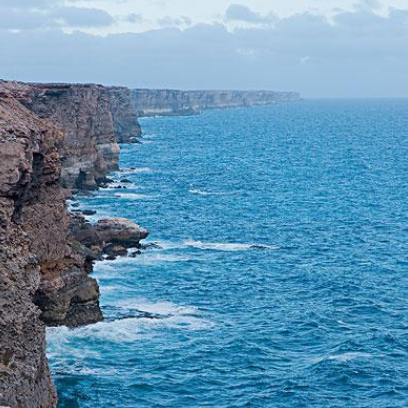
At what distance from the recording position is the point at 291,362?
47.2m

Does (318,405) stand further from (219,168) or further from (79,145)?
(219,168)

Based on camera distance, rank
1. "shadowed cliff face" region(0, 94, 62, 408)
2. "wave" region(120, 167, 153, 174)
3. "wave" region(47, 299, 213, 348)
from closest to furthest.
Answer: "shadowed cliff face" region(0, 94, 62, 408) → "wave" region(47, 299, 213, 348) → "wave" region(120, 167, 153, 174)

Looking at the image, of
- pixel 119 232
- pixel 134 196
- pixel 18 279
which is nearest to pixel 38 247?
pixel 18 279

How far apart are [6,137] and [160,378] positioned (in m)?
18.5

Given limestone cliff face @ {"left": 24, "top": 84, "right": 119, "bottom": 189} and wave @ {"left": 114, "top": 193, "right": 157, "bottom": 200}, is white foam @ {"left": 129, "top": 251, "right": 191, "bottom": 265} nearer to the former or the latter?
limestone cliff face @ {"left": 24, "top": 84, "right": 119, "bottom": 189}

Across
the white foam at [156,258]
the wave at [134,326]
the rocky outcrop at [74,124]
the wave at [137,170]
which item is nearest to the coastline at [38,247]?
the wave at [134,326]

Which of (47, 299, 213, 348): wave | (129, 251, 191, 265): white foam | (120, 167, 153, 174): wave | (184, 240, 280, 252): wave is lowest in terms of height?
(47, 299, 213, 348): wave

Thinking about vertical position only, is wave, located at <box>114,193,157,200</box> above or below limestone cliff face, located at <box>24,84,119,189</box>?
below

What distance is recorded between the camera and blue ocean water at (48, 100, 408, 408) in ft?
142

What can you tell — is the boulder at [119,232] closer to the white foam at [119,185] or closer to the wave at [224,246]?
the wave at [224,246]

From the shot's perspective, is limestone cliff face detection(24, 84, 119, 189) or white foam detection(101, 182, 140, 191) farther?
white foam detection(101, 182, 140, 191)

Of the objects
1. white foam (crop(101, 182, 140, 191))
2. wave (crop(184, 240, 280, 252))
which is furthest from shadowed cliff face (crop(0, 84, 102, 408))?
white foam (crop(101, 182, 140, 191))

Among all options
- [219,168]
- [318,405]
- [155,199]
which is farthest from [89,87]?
[318,405]

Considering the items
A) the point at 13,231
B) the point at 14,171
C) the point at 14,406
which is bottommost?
the point at 14,406
